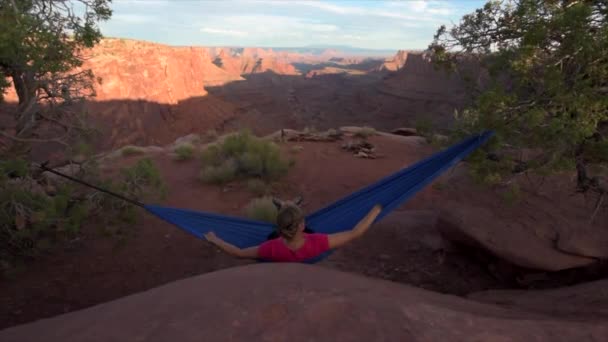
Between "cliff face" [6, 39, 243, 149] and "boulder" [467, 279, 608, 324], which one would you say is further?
"cliff face" [6, 39, 243, 149]

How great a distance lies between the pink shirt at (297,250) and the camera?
243cm

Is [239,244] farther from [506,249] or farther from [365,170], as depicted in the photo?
[365,170]

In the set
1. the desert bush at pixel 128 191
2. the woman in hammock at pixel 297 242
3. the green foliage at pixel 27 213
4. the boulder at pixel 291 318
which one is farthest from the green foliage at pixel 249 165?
the boulder at pixel 291 318

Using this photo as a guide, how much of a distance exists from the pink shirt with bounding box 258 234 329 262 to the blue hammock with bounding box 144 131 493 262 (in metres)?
0.66

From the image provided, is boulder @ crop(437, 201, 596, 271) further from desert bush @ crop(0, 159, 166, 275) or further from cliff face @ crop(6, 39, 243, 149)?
cliff face @ crop(6, 39, 243, 149)

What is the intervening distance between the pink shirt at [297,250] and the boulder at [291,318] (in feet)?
1.46

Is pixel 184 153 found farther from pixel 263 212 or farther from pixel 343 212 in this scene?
pixel 343 212

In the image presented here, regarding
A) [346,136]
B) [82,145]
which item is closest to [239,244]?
[82,145]

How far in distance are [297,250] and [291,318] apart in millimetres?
864

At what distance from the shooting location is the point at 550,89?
2691 millimetres

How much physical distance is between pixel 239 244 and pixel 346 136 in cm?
857

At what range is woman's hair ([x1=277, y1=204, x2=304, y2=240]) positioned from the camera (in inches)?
88.4

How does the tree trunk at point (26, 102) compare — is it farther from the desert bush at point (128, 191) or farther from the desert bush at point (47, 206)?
the desert bush at point (128, 191)

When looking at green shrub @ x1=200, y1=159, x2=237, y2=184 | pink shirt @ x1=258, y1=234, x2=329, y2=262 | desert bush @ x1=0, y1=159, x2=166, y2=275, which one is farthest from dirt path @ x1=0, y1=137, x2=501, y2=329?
pink shirt @ x1=258, y1=234, x2=329, y2=262
